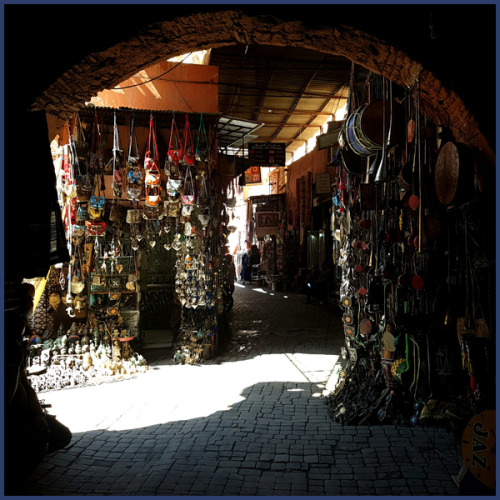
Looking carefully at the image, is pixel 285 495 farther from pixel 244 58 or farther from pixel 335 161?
pixel 244 58

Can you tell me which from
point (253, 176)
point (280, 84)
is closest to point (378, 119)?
point (280, 84)

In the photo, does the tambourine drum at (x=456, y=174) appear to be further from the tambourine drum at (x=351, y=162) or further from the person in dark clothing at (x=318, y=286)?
the person in dark clothing at (x=318, y=286)

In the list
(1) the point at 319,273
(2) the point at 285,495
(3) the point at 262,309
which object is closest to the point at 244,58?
(3) the point at 262,309

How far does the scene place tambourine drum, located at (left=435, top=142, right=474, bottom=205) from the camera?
282cm

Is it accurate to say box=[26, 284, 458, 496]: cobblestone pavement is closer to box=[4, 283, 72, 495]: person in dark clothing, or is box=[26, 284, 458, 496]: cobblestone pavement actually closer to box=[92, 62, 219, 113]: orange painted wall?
box=[4, 283, 72, 495]: person in dark clothing

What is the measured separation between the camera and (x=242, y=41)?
129 inches

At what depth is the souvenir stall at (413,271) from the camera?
9.73ft

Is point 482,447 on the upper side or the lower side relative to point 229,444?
upper

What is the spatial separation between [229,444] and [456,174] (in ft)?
11.3

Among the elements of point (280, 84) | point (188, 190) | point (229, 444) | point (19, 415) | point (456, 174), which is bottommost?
point (229, 444)

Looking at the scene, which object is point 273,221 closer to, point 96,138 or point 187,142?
point 187,142

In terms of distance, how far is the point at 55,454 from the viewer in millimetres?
4066

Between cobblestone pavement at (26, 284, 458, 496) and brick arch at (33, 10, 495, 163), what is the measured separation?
290cm

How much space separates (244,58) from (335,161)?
6497mm
